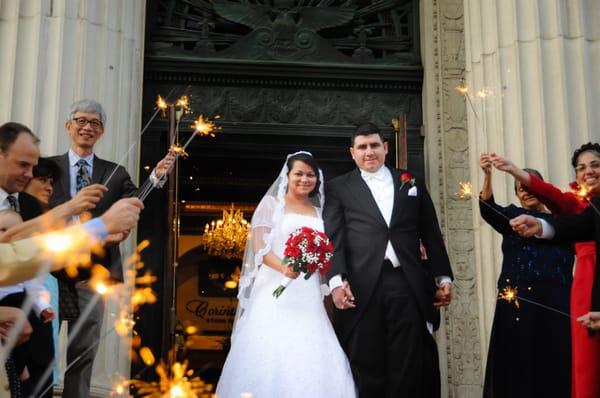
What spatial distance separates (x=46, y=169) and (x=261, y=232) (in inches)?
71.0

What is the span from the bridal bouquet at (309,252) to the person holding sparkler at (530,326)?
1.25 metres

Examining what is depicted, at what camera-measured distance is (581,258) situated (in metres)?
6.25

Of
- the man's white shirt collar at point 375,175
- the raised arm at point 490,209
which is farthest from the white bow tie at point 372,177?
the raised arm at point 490,209

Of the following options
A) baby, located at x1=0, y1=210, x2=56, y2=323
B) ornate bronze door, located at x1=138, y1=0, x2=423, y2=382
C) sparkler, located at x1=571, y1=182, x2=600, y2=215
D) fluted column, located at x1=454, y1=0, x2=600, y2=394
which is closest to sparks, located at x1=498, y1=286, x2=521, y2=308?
sparkler, located at x1=571, y1=182, x2=600, y2=215

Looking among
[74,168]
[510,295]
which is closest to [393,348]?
[510,295]

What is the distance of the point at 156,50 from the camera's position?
30.0ft

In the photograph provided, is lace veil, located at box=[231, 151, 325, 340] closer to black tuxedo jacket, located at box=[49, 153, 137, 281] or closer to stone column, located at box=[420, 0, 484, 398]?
black tuxedo jacket, located at box=[49, 153, 137, 281]

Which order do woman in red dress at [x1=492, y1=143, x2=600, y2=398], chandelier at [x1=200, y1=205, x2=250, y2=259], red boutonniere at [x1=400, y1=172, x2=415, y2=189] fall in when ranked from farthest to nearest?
chandelier at [x1=200, y1=205, x2=250, y2=259] < red boutonniere at [x1=400, y1=172, x2=415, y2=189] < woman in red dress at [x1=492, y1=143, x2=600, y2=398]

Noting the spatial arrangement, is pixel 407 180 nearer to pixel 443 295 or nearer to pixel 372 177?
pixel 372 177

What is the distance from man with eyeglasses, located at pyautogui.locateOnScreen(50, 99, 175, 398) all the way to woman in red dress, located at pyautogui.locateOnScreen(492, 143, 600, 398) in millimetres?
2770

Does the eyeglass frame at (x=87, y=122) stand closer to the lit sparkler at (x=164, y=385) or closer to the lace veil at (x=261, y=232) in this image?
the lace veil at (x=261, y=232)

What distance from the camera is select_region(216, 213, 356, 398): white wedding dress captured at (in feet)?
20.9

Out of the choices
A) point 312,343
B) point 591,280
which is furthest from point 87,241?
point 591,280

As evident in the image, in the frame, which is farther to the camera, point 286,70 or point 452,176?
point 286,70
